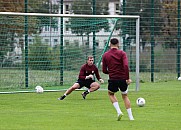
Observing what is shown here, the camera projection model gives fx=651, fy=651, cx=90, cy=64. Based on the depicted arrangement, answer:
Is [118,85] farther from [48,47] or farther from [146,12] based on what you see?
[146,12]

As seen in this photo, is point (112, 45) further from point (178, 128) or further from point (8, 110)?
point (8, 110)

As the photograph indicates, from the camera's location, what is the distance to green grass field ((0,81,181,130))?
44.1 feet

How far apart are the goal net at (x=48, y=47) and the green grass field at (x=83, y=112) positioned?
2.35 m

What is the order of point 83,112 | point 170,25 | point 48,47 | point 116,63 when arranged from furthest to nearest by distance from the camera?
point 170,25 < point 48,47 < point 83,112 < point 116,63

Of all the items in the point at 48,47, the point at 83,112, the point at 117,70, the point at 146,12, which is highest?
the point at 146,12

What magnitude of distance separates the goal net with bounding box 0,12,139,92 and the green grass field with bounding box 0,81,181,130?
2346 mm

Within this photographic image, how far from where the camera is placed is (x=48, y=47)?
26.1 metres

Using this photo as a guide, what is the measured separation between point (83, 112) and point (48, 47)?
10181 millimetres

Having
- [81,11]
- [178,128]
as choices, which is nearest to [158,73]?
[81,11]

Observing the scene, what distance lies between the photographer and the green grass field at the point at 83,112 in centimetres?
1343

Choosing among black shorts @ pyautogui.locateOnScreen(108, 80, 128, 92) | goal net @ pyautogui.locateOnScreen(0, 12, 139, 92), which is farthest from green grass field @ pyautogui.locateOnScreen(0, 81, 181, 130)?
goal net @ pyautogui.locateOnScreen(0, 12, 139, 92)

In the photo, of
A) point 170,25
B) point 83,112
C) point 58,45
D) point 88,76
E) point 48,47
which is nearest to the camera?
point 83,112

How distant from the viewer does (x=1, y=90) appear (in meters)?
23.6

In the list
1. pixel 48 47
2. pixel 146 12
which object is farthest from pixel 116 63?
pixel 146 12
